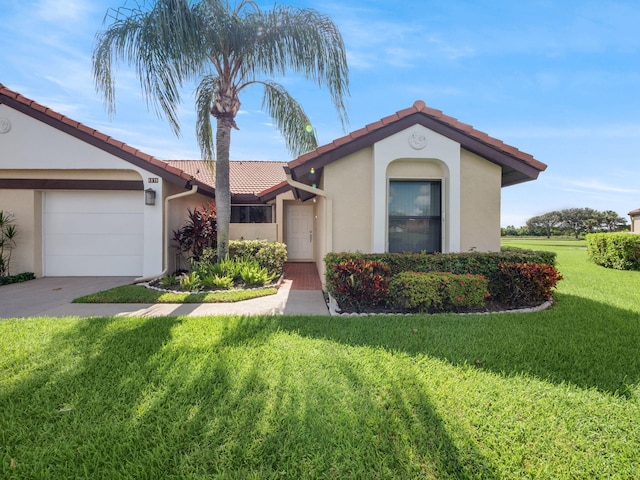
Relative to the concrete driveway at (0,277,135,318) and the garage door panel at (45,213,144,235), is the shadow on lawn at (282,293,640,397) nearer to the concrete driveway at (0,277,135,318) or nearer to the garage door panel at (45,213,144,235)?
the concrete driveway at (0,277,135,318)

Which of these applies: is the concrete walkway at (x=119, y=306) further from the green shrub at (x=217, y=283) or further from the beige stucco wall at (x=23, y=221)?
the beige stucco wall at (x=23, y=221)

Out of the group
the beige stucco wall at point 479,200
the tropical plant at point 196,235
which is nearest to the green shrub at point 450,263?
the beige stucco wall at point 479,200

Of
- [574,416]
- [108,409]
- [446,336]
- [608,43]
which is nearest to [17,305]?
[108,409]

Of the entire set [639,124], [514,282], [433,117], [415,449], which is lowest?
[415,449]

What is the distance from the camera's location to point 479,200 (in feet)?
25.6

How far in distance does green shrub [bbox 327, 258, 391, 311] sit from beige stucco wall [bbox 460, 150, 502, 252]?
298 centimetres

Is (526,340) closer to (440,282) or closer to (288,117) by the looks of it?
(440,282)

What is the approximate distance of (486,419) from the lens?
2.77 metres

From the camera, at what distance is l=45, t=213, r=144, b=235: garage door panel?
10055 millimetres

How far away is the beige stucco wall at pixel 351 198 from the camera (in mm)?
7727

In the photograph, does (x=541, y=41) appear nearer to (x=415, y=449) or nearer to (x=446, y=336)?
(x=446, y=336)

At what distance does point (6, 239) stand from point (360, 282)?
12020 mm

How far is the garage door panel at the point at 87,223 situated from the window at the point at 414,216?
902 centimetres

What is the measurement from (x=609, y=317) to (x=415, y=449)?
20.2 ft
